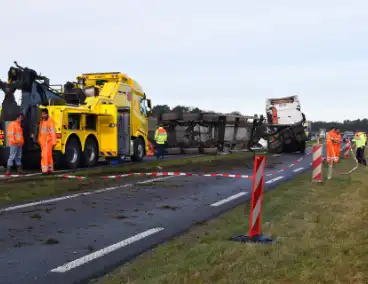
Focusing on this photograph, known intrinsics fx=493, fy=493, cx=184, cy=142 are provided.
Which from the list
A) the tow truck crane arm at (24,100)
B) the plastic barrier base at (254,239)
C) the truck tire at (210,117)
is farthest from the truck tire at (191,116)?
the plastic barrier base at (254,239)

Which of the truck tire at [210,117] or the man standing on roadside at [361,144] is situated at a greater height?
the truck tire at [210,117]

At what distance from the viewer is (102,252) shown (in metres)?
5.48

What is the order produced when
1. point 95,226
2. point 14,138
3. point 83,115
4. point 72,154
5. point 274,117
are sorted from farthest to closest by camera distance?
point 274,117 < point 83,115 < point 72,154 < point 14,138 < point 95,226

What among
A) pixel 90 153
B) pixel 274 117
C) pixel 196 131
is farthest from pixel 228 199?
pixel 274 117

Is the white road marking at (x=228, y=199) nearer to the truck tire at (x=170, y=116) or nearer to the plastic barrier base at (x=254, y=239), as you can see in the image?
the plastic barrier base at (x=254, y=239)

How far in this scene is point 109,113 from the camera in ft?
59.2

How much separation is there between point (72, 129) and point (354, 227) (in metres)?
11.3

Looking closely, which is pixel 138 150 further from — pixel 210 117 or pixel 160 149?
pixel 210 117

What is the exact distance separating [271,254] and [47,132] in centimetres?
1029

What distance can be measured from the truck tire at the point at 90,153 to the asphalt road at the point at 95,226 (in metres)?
5.75

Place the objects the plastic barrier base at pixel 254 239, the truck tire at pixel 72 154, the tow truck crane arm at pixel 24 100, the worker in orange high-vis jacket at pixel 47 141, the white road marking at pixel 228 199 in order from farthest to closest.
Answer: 1. the truck tire at pixel 72 154
2. the tow truck crane arm at pixel 24 100
3. the worker in orange high-vis jacket at pixel 47 141
4. the white road marking at pixel 228 199
5. the plastic barrier base at pixel 254 239

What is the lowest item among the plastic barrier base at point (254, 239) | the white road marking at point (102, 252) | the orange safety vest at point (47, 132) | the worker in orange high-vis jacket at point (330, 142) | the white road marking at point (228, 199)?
the white road marking at point (228, 199)

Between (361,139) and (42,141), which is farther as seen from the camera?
(361,139)

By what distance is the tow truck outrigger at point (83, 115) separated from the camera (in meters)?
15.1
